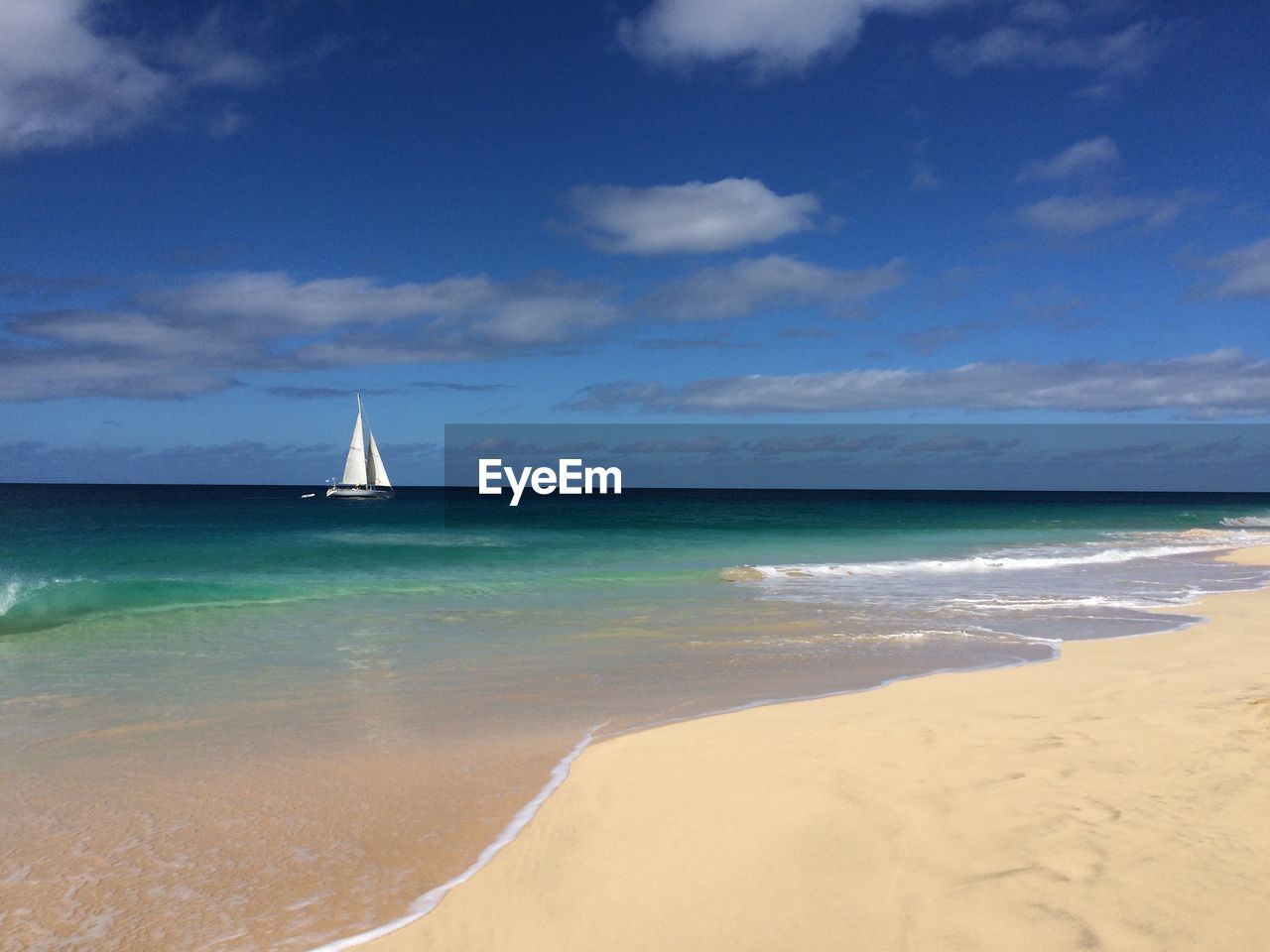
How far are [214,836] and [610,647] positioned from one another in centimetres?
685

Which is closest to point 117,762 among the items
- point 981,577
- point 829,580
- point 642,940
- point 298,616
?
point 642,940

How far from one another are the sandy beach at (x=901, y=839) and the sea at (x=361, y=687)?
1.77 feet

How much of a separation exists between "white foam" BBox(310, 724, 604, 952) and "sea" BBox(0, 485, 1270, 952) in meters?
0.02

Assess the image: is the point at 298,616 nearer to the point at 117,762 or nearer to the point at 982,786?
the point at 117,762

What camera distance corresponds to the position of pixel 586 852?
15.0ft

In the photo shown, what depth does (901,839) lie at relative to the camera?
4.50 meters

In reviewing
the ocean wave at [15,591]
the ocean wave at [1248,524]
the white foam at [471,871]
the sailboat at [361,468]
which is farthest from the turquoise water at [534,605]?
the sailboat at [361,468]

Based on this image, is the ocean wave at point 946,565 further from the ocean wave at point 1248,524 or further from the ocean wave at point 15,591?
the ocean wave at point 1248,524

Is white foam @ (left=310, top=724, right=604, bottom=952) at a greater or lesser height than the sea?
greater

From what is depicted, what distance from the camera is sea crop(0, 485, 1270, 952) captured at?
441 cm

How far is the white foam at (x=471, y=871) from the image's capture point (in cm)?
377

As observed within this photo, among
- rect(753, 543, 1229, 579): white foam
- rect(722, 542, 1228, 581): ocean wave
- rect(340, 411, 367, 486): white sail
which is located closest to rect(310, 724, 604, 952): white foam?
rect(722, 542, 1228, 581): ocean wave

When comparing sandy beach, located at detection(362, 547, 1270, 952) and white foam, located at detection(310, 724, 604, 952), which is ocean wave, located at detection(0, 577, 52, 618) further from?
sandy beach, located at detection(362, 547, 1270, 952)

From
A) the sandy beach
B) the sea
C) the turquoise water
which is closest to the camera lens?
the sandy beach
